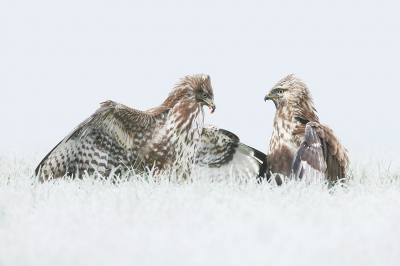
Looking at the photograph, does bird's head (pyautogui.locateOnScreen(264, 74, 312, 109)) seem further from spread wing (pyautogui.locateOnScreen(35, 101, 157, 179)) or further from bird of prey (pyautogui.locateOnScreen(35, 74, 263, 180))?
spread wing (pyautogui.locateOnScreen(35, 101, 157, 179))

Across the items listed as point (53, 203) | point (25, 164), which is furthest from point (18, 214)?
point (25, 164)

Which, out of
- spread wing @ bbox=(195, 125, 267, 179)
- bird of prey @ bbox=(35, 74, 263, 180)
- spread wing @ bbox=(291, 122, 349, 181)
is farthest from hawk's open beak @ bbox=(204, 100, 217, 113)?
spread wing @ bbox=(291, 122, 349, 181)

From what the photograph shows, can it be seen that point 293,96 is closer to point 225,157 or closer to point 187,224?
point 225,157

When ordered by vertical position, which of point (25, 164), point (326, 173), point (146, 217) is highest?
point (326, 173)

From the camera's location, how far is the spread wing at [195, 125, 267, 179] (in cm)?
589

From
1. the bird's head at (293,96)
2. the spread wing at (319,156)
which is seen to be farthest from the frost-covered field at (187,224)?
the bird's head at (293,96)

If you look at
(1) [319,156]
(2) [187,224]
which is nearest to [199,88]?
(1) [319,156]

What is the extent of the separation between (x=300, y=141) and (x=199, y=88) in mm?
1336

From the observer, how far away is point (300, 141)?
4.94 meters

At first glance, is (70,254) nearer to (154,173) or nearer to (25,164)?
(154,173)

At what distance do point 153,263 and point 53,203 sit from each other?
4.80ft

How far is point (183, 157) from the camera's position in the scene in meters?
5.10

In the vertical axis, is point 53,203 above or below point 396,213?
below

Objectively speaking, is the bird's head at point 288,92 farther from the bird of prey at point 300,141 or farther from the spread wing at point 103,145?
the spread wing at point 103,145
